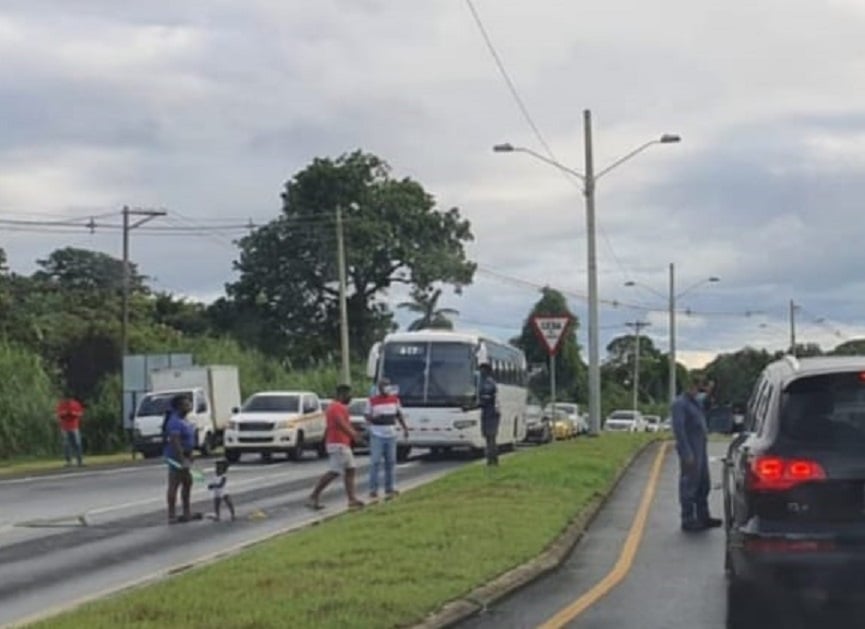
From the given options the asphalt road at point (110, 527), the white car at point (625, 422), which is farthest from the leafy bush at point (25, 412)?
the white car at point (625, 422)

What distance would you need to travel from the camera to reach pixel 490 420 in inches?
1240

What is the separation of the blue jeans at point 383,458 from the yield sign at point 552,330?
11.6 metres

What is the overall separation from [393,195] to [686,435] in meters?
67.1

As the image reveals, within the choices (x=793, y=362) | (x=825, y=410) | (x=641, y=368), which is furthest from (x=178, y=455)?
(x=641, y=368)

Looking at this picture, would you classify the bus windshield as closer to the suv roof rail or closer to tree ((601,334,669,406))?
the suv roof rail

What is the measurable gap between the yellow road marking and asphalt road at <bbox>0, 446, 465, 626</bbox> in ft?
13.7

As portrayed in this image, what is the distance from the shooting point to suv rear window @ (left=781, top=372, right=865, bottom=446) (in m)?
10.5

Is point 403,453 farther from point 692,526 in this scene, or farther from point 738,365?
point 738,365

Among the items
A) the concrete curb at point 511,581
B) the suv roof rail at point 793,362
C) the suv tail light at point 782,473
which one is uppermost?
the suv roof rail at point 793,362

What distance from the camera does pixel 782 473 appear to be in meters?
10.4

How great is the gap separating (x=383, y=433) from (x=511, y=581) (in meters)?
11.4

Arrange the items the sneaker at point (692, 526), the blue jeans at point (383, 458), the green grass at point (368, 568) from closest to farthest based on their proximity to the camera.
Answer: the green grass at point (368, 568), the sneaker at point (692, 526), the blue jeans at point (383, 458)

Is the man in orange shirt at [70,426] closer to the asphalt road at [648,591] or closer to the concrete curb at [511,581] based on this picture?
the concrete curb at [511,581]

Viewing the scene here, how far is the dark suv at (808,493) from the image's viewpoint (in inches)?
400
